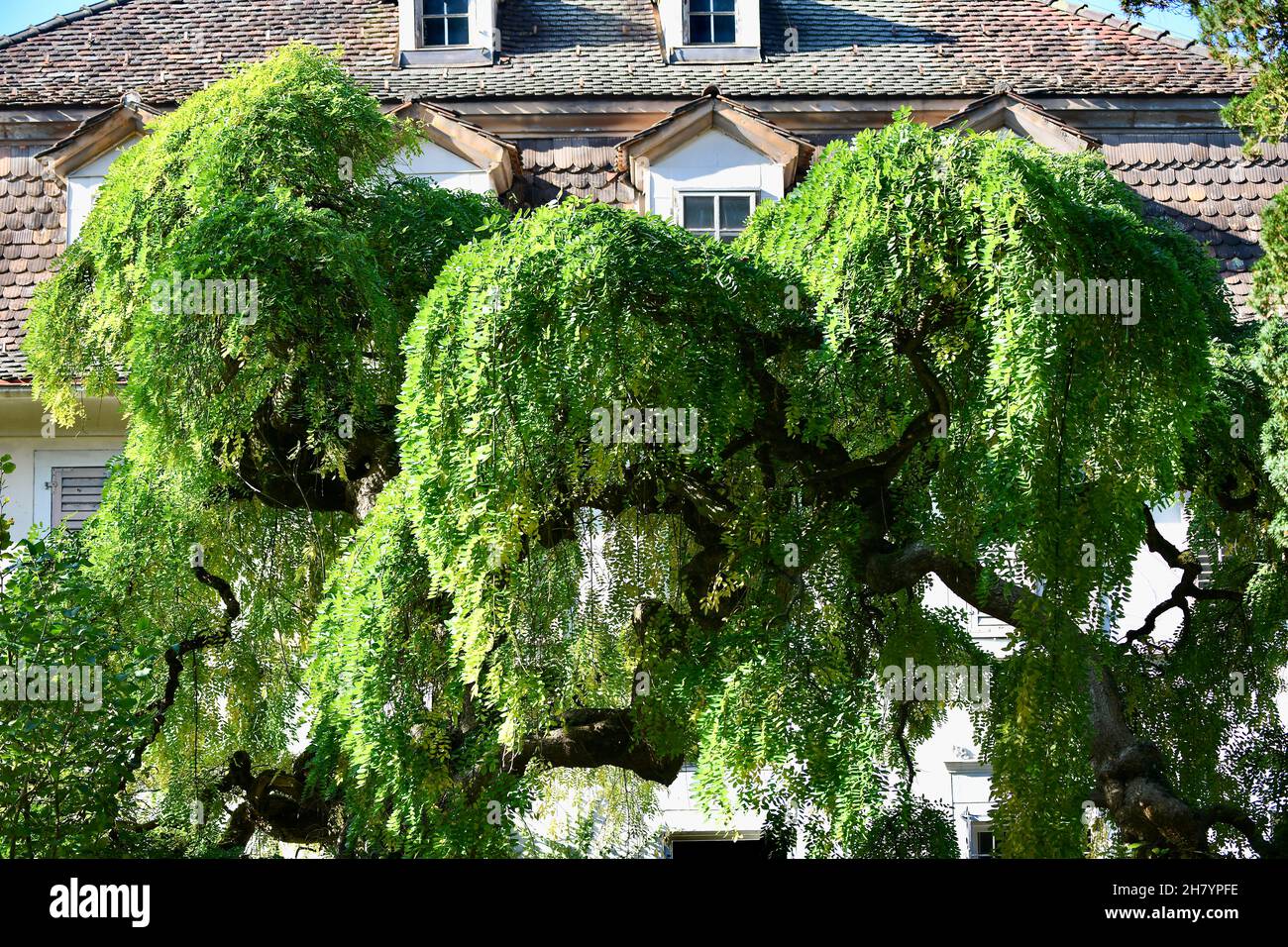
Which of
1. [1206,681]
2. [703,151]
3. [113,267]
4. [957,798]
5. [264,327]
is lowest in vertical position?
[957,798]

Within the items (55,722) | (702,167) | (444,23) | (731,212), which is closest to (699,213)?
(731,212)

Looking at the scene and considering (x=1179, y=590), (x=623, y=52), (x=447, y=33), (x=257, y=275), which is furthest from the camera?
(x=447, y=33)

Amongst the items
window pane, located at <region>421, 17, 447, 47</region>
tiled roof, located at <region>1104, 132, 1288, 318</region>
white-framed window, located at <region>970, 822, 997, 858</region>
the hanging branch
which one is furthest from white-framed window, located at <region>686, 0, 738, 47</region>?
the hanging branch

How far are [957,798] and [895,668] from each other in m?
6.14

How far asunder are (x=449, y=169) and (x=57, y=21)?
19.9ft

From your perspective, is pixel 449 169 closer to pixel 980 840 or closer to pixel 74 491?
pixel 74 491

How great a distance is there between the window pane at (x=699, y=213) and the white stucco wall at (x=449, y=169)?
6.47ft

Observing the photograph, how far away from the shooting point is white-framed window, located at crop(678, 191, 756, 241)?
1614 cm

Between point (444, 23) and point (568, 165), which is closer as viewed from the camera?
point (568, 165)

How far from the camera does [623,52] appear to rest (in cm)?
1789

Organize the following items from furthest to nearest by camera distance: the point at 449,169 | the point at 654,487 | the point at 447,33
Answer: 1. the point at 447,33
2. the point at 449,169
3. the point at 654,487
